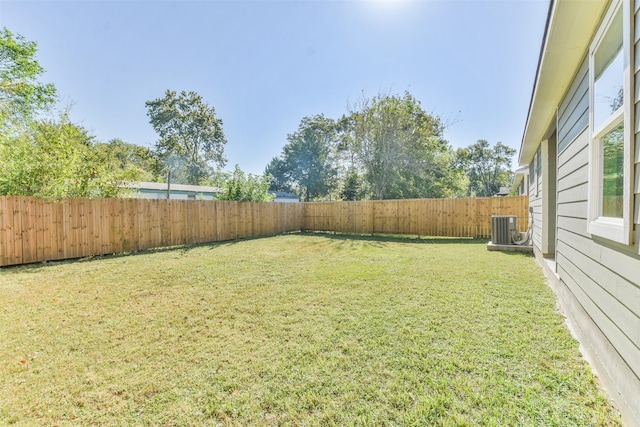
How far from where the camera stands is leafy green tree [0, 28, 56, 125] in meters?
9.97

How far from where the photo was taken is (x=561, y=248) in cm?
314

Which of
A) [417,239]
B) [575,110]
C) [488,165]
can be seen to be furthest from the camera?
[488,165]

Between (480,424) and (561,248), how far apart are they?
283 cm

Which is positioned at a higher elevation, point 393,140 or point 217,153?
point 217,153

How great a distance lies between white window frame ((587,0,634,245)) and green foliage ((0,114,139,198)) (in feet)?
28.9

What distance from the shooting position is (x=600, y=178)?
6.31 feet

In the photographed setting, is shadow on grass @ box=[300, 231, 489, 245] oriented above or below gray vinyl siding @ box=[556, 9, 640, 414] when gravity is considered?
below

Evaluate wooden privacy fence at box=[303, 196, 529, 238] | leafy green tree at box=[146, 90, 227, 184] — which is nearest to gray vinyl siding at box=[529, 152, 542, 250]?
wooden privacy fence at box=[303, 196, 529, 238]

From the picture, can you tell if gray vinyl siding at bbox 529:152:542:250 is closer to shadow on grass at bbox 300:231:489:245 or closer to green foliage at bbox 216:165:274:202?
shadow on grass at bbox 300:231:489:245

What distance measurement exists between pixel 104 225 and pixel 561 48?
8968 millimetres

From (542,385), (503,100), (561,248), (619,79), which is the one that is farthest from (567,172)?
(503,100)

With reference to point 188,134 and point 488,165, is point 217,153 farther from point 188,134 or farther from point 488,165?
point 488,165

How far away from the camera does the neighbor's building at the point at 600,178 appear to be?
133cm

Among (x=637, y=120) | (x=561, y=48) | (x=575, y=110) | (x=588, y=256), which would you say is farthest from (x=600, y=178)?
(x=561, y=48)
